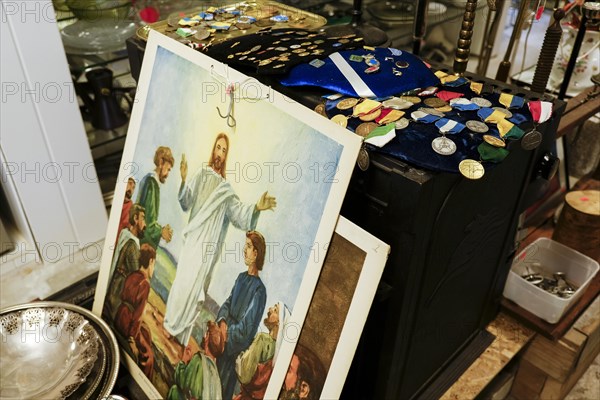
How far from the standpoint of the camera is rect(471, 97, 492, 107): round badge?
0.74 m

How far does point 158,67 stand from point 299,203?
0.39 metres

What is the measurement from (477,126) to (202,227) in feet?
1.40

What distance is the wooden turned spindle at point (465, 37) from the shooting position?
836 mm

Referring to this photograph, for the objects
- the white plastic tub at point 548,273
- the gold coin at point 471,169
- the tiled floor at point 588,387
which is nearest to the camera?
the gold coin at point 471,169

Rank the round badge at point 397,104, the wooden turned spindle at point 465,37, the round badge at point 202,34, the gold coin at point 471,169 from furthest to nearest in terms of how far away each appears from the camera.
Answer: the round badge at point 202,34 → the wooden turned spindle at point 465,37 → the round badge at point 397,104 → the gold coin at point 471,169

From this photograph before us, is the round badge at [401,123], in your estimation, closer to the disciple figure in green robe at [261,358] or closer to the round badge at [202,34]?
the disciple figure in green robe at [261,358]

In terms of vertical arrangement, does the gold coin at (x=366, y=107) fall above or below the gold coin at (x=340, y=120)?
above

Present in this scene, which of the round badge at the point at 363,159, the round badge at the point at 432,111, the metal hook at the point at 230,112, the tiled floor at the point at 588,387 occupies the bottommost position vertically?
the tiled floor at the point at 588,387

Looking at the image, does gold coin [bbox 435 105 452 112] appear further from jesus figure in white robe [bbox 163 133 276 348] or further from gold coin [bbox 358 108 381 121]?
jesus figure in white robe [bbox 163 133 276 348]

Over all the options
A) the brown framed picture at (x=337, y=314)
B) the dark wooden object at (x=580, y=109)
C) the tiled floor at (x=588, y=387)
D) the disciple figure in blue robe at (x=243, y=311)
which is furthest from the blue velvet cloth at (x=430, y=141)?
the tiled floor at (x=588, y=387)

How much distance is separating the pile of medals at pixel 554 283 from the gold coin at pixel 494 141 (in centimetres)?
53

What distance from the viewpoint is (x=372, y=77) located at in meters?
0.75

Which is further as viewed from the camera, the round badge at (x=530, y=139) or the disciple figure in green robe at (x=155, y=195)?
the disciple figure in green robe at (x=155, y=195)

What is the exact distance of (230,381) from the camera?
2.59ft
